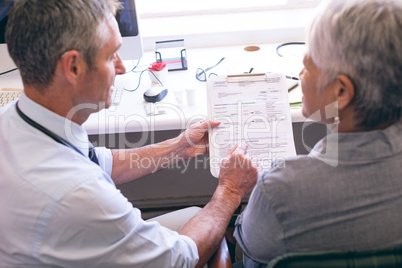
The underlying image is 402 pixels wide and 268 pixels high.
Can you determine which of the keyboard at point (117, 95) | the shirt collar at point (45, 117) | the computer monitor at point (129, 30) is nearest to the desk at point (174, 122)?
the keyboard at point (117, 95)

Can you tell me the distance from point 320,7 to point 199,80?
729 millimetres

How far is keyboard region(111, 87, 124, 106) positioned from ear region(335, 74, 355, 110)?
2.77 ft

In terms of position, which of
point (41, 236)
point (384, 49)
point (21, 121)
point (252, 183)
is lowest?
point (252, 183)

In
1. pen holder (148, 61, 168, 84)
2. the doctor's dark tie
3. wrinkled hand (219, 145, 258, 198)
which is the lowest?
wrinkled hand (219, 145, 258, 198)

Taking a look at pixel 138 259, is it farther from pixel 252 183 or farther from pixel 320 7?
pixel 320 7

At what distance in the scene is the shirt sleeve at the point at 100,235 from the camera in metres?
0.71

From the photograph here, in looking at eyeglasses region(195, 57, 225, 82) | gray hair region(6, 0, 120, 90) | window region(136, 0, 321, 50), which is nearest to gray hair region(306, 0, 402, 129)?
gray hair region(6, 0, 120, 90)

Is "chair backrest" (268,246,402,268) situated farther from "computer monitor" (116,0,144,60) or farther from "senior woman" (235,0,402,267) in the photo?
"computer monitor" (116,0,144,60)

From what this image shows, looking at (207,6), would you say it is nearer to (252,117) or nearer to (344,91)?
(252,117)

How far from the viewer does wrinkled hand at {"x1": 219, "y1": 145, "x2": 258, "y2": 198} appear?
3.54 feet

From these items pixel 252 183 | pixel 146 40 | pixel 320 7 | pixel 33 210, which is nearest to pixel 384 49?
pixel 320 7

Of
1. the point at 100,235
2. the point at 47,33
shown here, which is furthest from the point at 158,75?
the point at 100,235

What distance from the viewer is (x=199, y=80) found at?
141 cm

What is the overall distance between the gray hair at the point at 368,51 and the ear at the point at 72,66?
0.53m
